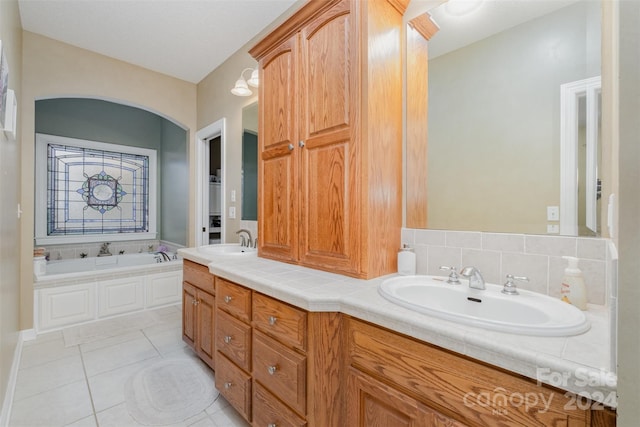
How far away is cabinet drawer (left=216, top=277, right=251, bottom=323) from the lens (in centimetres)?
139

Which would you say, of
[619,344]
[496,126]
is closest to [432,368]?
[619,344]

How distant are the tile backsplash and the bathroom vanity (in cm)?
19

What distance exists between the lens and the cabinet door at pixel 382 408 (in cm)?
79

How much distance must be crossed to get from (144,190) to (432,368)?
201 inches

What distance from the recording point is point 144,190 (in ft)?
15.2

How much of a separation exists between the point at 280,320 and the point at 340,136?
0.92 metres

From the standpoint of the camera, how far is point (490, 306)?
104cm

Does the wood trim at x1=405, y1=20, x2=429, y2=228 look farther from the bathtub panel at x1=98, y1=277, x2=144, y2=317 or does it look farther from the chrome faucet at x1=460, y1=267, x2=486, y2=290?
the bathtub panel at x1=98, y1=277, x2=144, y2=317

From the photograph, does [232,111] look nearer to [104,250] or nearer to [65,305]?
[65,305]

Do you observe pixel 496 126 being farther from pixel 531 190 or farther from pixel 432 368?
pixel 432 368

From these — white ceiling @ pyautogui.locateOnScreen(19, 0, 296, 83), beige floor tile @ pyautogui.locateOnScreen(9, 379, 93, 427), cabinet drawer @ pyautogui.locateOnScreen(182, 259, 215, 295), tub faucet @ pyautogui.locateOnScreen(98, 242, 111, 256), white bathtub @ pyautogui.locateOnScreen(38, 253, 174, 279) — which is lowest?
beige floor tile @ pyautogui.locateOnScreen(9, 379, 93, 427)

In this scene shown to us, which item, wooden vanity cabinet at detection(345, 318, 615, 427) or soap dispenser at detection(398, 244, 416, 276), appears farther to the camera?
soap dispenser at detection(398, 244, 416, 276)

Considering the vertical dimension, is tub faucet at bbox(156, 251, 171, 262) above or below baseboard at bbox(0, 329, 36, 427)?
above

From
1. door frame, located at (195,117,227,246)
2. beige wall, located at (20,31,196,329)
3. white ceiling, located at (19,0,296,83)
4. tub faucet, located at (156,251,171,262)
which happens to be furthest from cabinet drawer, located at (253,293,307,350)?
tub faucet, located at (156,251,171,262)
